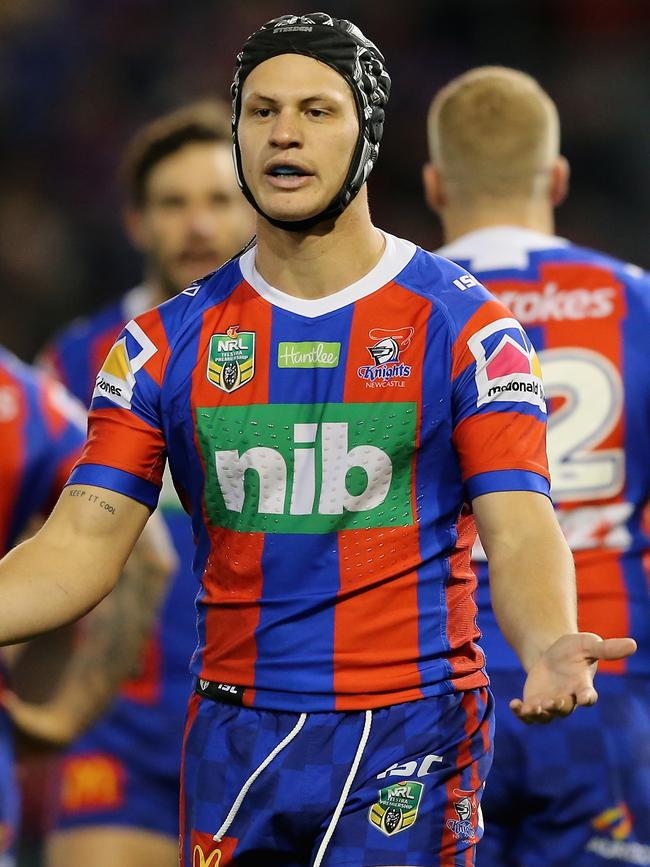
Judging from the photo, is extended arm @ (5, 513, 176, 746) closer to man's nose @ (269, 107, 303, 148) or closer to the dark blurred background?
man's nose @ (269, 107, 303, 148)

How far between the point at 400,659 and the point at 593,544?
5.31ft

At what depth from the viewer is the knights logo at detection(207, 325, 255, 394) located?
149 inches

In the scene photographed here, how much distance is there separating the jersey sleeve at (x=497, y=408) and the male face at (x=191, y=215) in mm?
3684

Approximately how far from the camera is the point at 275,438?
3.74 metres

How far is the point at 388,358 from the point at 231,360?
1.16ft

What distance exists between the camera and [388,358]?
3.73m

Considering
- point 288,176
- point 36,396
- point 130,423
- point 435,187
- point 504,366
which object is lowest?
point 130,423

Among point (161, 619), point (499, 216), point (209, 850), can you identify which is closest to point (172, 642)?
point (161, 619)

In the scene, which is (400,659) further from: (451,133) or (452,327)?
(451,133)

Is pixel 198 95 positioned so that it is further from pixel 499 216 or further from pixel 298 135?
pixel 298 135

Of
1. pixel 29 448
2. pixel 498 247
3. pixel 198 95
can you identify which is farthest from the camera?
pixel 198 95

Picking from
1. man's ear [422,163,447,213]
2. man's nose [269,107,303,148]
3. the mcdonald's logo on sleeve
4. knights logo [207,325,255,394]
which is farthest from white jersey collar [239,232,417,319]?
man's ear [422,163,447,213]

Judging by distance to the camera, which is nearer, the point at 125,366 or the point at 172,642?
the point at 125,366

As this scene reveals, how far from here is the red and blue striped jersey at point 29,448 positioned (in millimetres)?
4723
